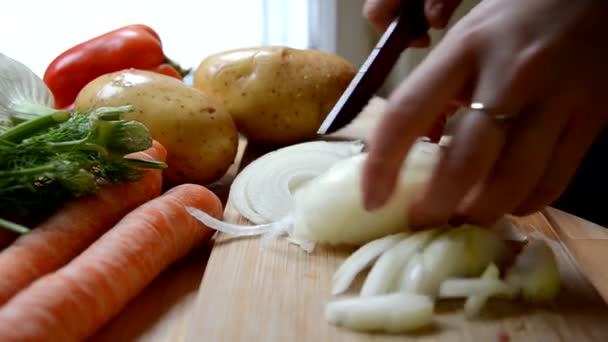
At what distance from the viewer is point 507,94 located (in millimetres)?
575

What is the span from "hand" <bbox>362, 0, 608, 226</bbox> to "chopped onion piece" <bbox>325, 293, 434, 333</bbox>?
4.1 inches

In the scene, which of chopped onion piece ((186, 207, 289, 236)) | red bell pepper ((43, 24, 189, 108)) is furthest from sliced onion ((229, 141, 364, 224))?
red bell pepper ((43, 24, 189, 108))

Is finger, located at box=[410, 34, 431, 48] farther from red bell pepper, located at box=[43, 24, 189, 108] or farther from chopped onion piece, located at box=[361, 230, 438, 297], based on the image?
red bell pepper, located at box=[43, 24, 189, 108]

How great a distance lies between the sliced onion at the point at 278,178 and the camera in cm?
88

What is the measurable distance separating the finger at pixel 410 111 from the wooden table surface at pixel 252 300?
0.16 meters

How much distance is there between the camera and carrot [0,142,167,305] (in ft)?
2.25

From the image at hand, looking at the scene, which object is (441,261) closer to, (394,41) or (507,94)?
(507,94)

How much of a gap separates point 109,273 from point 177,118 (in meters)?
0.35

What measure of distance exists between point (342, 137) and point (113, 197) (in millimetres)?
539

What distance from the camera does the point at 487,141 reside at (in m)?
0.59

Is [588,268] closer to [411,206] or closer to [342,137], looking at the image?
A: [411,206]

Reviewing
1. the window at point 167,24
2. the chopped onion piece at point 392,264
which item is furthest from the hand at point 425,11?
the window at point 167,24

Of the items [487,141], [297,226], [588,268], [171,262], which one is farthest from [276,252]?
[588,268]

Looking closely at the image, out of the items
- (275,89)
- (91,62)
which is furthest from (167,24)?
(275,89)
